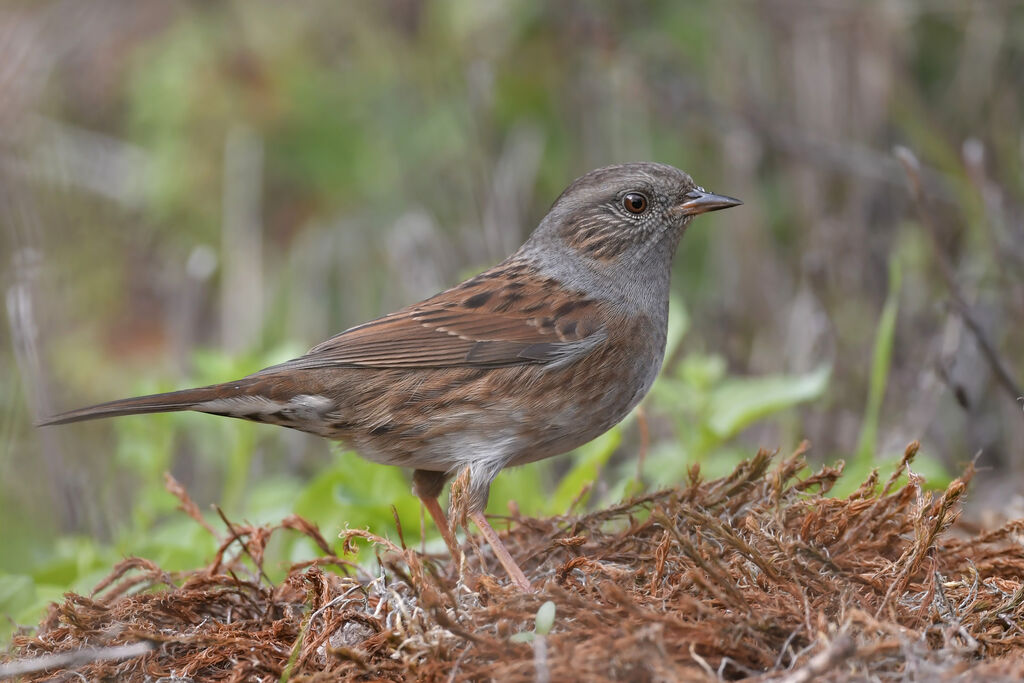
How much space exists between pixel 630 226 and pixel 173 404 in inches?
69.0

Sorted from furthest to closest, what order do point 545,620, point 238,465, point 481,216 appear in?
point 481,216 < point 238,465 < point 545,620

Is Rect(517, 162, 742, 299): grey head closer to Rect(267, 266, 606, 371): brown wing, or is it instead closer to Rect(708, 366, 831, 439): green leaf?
Rect(267, 266, 606, 371): brown wing

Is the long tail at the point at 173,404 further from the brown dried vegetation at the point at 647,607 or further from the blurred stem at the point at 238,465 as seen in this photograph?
the blurred stem at the point at 238,465

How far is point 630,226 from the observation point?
403 cm

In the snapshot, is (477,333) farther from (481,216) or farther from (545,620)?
(481,216)

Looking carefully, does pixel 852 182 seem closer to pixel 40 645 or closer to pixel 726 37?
pixel 726 37

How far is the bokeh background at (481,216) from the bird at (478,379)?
390mm

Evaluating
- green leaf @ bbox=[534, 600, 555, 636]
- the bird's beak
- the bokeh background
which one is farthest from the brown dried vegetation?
the bird's beak

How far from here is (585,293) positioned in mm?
3918

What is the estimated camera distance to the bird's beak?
388 centimetres

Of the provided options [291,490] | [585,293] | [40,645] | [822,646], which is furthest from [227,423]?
[822,646]

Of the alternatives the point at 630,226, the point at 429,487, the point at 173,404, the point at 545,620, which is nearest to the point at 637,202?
the point at 630,226

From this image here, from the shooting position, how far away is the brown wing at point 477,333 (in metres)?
3.62

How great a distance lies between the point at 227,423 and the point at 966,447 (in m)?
3.40
